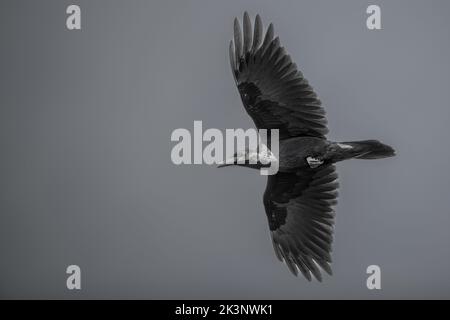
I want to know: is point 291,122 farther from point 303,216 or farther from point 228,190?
point 228,190

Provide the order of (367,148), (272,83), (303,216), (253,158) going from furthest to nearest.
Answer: (303,216), (253,158), (272,83), (367,148)

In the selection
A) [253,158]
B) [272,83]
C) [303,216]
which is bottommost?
[303,216]

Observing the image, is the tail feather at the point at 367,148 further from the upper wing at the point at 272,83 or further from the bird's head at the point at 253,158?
the bird's head at the point at 253,158

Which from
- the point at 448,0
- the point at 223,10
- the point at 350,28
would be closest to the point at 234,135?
the point at 223,10

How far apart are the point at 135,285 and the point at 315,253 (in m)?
8.29

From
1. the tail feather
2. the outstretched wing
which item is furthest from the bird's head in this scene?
the tail feather

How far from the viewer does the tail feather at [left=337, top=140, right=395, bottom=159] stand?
A: 9.53 metres

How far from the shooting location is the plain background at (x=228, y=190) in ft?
53.6

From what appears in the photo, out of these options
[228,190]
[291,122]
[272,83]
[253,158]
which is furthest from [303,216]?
[228,190]

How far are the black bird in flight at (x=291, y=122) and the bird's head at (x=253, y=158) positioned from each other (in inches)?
0.6

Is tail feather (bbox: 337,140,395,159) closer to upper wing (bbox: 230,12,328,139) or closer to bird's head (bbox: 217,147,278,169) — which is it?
upper wing (bbox: 230,12,328,139)

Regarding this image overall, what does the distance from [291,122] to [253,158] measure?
2.07 feet

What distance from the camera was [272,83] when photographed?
970cm

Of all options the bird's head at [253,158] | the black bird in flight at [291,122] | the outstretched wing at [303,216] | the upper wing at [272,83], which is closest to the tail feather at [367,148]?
the black bird in flight at [291,122]
